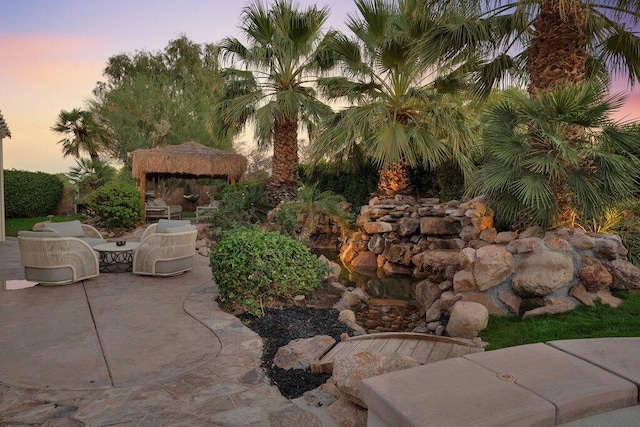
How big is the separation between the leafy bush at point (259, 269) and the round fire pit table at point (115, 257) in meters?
2.46

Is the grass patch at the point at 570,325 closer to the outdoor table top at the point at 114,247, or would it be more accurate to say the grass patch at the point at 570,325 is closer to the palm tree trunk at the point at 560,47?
the palm tree trunk at the point at 560,47

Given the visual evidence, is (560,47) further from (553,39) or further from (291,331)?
(291,331)

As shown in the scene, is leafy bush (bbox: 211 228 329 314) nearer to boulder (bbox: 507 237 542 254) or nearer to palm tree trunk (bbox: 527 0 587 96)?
boulder (bbox: 507 237 542 254)

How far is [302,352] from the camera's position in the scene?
3.28 m

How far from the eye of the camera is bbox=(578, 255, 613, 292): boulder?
4828 mm

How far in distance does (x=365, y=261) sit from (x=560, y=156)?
17.3 ft

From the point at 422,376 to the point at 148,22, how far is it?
1177cm

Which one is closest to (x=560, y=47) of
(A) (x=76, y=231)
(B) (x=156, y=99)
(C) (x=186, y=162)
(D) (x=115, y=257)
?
(D) (x=115, y=257)

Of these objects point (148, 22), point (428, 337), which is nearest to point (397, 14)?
point (148, 22)

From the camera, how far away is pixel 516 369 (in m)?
1.91

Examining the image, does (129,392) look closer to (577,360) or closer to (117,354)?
(117,354)

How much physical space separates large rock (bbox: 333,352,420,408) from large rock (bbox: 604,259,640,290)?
3.71 meters

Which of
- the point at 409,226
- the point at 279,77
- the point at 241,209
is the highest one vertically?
the point at 279,77

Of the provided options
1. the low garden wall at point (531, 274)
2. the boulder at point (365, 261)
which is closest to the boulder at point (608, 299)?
the low garden wall at point (531, 274)
